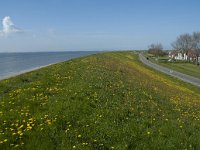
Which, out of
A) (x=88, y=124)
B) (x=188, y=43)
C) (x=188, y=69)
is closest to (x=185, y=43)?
(x=188, y=43)

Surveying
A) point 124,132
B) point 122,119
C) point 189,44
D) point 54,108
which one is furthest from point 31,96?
point 189,44

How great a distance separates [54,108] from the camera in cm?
1243

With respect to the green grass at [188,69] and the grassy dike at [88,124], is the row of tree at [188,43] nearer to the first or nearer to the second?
the green grass at [188,69]

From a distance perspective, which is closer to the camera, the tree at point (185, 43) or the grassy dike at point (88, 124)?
the grassy dike at point (88, 124)

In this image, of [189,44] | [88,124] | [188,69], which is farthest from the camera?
[189,44]

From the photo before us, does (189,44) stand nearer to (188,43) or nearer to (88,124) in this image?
(188,43)

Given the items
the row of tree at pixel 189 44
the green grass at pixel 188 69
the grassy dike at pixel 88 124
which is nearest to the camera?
the grassy dike at pixel 88 124

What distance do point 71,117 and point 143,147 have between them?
3.13 m

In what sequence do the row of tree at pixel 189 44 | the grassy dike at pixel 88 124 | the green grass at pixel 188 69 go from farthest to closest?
the row of tree at pixel 189 44 → the green grass at pixel 188 69 → the grassy dike at pixel 88 124

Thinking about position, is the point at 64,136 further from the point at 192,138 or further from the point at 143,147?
the point at 192,138

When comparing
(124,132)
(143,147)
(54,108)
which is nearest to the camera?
(143,147)

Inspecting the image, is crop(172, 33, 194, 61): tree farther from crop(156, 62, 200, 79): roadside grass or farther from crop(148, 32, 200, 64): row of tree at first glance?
crop(156, 62, 200, 79): roadside grass

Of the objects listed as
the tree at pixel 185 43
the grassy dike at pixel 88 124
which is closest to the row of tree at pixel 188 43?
the tree at pixel 185 43

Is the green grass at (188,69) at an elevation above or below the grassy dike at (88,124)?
below
